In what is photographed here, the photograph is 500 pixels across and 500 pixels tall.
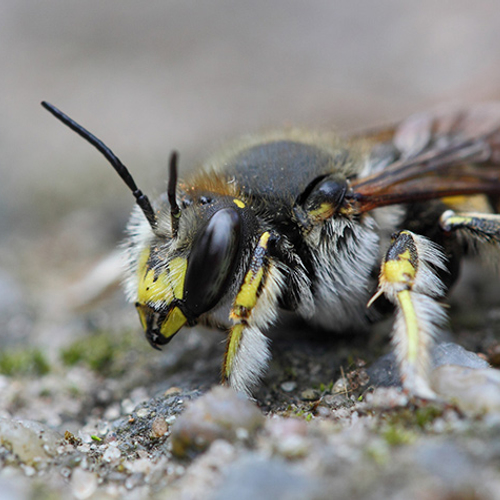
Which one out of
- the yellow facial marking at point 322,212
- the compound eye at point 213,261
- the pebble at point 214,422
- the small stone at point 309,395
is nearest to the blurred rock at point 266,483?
the pebble at point 214,422

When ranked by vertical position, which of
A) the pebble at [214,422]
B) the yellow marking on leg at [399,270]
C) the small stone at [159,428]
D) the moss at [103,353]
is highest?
the yellow marking on leg at [399,270]

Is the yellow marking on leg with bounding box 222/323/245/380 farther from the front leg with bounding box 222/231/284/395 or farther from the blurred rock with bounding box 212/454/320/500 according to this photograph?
the blurred rock with bounding box 212/454/320/500

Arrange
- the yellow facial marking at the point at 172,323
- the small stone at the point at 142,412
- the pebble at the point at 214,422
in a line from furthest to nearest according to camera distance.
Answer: the small stone at the point at 142,412
the yellow facial marking at the point at 172,323
the pebble at the point at 214,422

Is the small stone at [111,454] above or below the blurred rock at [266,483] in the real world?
below

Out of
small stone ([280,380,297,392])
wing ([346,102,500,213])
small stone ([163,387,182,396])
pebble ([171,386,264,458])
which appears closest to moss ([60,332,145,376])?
small stone ([163,387,182,396])

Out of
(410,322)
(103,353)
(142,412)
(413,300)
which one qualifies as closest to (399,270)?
(413,300)

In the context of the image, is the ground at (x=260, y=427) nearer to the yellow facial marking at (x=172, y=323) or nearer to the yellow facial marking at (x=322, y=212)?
the yellow facial marking at (x=172, y=323)

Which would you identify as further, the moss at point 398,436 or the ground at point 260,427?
the moss at point 398,436
